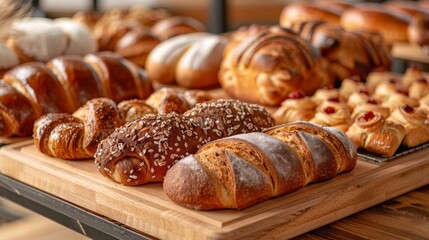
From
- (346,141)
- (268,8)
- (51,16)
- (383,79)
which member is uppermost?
(346,141)

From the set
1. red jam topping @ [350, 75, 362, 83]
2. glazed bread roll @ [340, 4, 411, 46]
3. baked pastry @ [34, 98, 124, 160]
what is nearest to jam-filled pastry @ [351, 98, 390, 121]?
red jam topping @ [350, 75, 362, 83]

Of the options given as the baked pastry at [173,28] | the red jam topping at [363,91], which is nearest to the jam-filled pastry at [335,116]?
the red jam topping at [363,91]

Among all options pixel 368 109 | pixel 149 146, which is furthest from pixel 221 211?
pixel 368 109

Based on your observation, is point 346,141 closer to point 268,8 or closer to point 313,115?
point 313,115

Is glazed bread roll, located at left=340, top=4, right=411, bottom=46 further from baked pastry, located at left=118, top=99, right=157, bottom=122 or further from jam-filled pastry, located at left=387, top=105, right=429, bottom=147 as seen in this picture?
baked pastry, located at left=118, top=99, right=157, bottom=122

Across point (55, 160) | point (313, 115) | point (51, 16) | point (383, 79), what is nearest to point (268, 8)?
point (51, 16)

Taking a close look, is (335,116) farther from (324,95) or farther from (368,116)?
(324,95)
